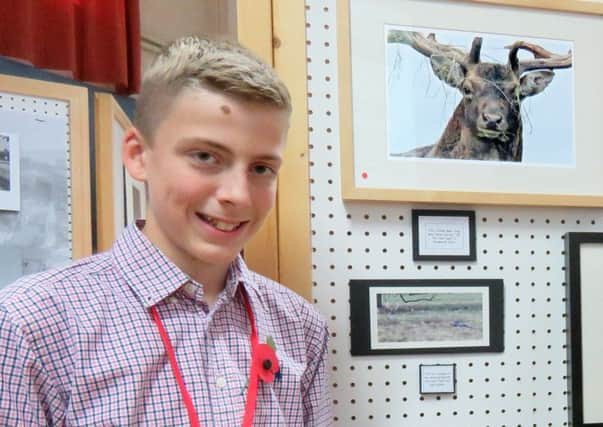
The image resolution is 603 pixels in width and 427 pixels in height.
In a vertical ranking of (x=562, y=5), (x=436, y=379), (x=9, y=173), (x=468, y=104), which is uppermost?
(x=562, y=5)

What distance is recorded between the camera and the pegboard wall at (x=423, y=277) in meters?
0.86

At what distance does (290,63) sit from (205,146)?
299 millimetres

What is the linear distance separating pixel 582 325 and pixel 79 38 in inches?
35.8

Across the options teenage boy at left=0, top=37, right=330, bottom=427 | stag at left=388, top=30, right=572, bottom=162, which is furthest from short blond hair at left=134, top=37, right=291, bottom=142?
stag at left=388, top=30, right=572, bottom=162

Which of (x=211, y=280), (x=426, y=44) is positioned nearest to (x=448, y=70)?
(x=426, y=44)

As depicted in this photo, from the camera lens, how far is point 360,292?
0.86m

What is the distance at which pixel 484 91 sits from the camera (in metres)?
0.92

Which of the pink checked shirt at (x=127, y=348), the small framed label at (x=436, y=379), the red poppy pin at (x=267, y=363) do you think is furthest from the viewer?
the small framed label at (x=436, y=379)

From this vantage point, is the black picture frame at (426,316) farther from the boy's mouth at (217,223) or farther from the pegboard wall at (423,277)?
the boy's mouth at (217,223)

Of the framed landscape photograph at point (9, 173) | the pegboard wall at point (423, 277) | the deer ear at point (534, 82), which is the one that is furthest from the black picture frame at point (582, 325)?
the framed landscape photograph at point (9, 173)

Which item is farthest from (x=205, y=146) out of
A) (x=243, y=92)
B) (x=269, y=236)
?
(x=269, y=236)

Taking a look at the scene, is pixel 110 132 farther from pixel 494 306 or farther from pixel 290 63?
pixel 494 306

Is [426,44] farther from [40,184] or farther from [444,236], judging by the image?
[40,184]

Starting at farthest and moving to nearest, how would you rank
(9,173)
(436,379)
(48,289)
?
(436,379)
(9,173)
(48,289)
